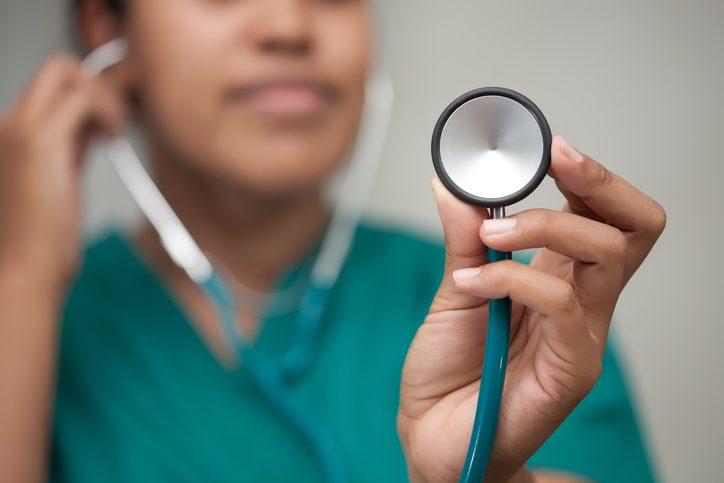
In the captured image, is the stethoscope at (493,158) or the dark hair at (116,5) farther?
the dark hair at (116,5)

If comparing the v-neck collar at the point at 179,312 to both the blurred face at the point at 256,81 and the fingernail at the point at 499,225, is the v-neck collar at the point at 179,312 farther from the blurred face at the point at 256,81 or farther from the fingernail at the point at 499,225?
the fingernail at the point at 499,225

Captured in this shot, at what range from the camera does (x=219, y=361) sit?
0.85 meters

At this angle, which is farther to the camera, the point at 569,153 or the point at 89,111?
the point at 89,111

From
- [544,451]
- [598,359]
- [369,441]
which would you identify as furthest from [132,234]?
[598,359]

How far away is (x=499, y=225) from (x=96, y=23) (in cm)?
80

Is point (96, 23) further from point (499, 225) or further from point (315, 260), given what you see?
point (499, 225)

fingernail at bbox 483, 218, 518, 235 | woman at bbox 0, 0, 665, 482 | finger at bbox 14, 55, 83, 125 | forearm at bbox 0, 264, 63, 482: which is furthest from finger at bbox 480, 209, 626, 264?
finger at bbox 14, 55, 83, 125

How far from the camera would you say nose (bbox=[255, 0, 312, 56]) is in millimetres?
760

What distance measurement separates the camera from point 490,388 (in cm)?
37

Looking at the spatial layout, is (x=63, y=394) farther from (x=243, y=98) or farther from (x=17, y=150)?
(x=243, y=98)

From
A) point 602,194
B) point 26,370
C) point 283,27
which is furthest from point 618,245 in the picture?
point 26,370

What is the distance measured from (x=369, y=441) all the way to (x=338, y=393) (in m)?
0.08

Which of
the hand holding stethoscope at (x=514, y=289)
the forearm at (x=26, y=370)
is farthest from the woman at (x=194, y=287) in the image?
the hand holding stethoscope at (x=514, y=289)

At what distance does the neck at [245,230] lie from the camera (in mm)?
963
